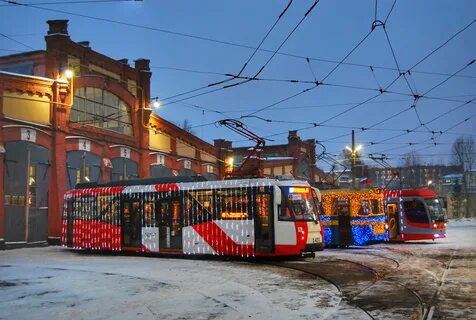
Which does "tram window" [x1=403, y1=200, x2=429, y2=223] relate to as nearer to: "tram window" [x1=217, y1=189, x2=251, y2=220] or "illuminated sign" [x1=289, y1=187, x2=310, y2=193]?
"illuminated sign" [x1=289, y1=187, x2=310, y2=193]

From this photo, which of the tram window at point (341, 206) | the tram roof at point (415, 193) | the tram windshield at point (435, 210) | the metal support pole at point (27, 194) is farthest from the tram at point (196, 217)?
the tram windshield at point (435, 210)

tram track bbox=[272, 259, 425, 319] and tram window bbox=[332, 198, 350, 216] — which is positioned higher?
tram window bbox=[332, 198, 350, 216]

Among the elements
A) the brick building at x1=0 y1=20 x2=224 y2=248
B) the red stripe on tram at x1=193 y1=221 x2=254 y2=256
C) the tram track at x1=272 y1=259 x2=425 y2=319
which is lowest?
the tram track at x1=272 y1=259 x2=425 y2=319

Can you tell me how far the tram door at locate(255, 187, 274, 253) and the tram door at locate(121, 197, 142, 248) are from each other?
5412 mm

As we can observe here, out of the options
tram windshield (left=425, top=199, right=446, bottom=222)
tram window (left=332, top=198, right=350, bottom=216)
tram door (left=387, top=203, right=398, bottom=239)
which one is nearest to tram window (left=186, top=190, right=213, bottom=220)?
tram window (left=332, top=198, right=350, bottom=216)

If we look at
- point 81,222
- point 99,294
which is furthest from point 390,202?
point 99,294

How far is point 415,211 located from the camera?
27.3 meters

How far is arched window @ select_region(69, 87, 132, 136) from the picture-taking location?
29.3 m

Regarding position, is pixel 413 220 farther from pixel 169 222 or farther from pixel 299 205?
A: pixel 169 222

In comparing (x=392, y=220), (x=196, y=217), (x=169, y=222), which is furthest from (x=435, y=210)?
(x=169, y=222)

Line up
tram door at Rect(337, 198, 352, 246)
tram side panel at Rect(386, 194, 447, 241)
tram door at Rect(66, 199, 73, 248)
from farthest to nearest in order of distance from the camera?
tram side panel at Rect(386, 194, 447, 241) → tram door at Rect(337, 198, 352, 246) → tram door at Rect(66, 199, 73, 248)

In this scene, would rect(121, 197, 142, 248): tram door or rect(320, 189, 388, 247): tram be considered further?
rect(320, 189, 388, 247): tram

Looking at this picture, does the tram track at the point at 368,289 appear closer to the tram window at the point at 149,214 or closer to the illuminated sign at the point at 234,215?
the illuminated sign at the point at 234,215

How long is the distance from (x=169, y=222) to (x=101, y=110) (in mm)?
12742
